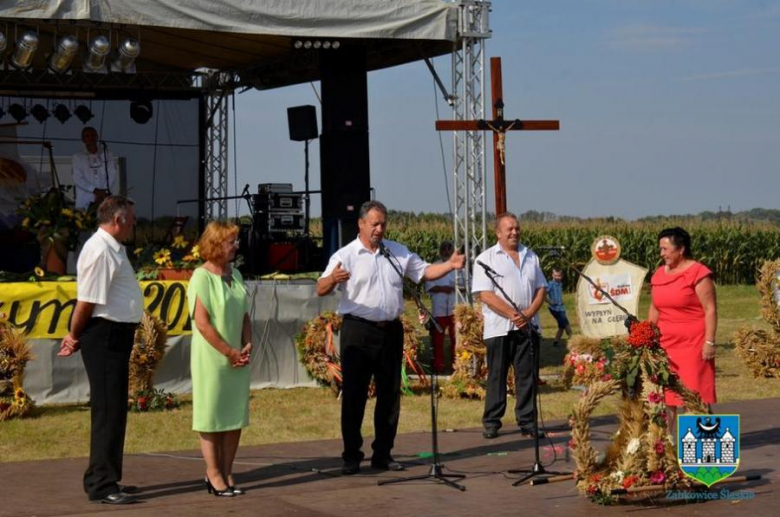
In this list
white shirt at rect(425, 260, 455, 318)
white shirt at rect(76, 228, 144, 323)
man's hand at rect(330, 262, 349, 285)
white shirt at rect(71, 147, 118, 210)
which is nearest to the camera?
white shirt at rect(76, 228, 144, 323)

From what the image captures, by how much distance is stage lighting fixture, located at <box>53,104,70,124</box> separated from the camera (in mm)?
20406

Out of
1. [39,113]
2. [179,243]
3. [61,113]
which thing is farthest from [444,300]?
[39,113]

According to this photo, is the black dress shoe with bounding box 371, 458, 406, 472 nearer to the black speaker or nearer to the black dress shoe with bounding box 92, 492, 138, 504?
the black dress shoe with bounding box 92, 492, 138, 504

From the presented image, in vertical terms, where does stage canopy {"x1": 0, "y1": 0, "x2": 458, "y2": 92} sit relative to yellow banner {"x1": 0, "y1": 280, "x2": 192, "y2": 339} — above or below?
above

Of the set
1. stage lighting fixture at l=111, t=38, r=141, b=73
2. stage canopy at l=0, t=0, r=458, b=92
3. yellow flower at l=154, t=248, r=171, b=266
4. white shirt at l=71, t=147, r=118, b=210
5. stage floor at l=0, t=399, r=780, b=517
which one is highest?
stage canopy at l=0, t=0, r=458, b=92

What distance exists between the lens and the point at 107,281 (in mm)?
8023

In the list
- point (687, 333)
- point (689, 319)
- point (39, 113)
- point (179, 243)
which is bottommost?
point (687, 333)

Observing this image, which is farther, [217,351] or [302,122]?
[302,122]

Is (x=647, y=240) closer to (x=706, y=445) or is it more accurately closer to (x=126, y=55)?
(x=126, y=55)

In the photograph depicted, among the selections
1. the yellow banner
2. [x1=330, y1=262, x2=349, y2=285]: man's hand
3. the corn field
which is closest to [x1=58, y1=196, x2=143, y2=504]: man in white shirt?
[x1=330, y1=262, x2=349, y2=285]: man's hand

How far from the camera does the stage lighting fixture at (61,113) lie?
20.4 meters

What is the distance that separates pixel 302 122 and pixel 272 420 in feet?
29.0

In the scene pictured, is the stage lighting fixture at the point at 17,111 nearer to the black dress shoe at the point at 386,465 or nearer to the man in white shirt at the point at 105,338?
the man in white shirt at the point at 105,338

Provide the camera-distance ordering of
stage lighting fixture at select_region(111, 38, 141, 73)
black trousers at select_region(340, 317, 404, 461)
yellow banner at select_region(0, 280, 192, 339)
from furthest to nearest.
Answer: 1. stage lighting fixture at select_region(111, 38, 141, 73)
2. yellow banner at select_region(0, 280, 192, 339)
3. black trousers at select_region(340, 317, 404, 461)
